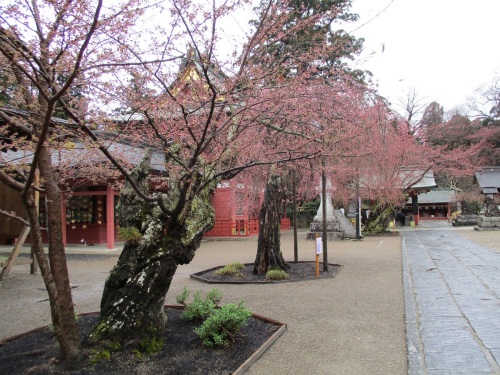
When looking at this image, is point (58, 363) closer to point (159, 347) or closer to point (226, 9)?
point (159, 347)

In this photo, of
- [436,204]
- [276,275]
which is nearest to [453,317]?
[276,275]

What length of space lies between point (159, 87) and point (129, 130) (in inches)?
22.6

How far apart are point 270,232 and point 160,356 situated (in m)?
5.95

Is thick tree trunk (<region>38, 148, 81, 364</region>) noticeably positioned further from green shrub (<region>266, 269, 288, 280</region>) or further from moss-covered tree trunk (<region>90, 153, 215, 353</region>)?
green shrub (<region>266, 269, 288, 280</region>)

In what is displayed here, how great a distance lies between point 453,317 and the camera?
548 centimetres

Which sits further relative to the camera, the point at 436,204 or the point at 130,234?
the point at 436,204

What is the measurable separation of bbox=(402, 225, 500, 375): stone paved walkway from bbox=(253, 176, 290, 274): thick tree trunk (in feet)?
9.74

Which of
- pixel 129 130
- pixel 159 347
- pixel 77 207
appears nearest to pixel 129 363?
pixel 159 347

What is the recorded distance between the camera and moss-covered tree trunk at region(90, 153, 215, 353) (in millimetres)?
3979

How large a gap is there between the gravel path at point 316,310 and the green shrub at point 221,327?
437 millimetres

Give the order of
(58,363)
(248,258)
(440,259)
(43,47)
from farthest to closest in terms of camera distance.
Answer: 1. (248,258)
2. (440,259)
3. (58,363)
4. (43,47)

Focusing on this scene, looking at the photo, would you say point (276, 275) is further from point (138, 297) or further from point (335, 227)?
point (335, 227)

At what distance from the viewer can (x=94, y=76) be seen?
134 inches

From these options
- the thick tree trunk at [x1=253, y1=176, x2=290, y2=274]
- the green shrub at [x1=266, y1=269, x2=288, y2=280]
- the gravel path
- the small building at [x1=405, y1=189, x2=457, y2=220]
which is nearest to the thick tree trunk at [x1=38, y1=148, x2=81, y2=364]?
the gravel path
